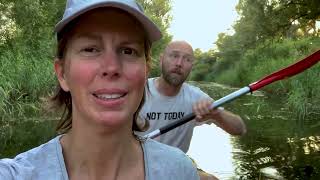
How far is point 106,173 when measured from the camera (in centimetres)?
114

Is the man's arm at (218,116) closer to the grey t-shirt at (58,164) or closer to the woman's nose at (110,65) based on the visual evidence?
the grey t-shirt at (58,164)

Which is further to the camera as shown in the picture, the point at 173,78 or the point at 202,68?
the point at 202,68

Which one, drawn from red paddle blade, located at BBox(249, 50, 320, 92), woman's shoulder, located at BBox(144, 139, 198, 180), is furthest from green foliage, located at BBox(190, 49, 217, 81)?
woman's shoulder, located at BBox(144, 139, 198, 180)

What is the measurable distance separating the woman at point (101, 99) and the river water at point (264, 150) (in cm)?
468

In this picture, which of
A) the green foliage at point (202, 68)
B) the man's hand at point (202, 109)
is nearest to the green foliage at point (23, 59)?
the man's hand at point (202, 109)

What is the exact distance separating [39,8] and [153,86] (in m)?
9.10

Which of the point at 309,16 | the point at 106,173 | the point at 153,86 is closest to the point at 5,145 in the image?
the point at 153,86

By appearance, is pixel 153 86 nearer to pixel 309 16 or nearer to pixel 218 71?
pixel 309 16

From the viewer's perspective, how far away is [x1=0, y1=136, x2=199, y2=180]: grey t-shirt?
3.31 ft

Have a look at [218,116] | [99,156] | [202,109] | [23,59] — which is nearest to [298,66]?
[202,109]

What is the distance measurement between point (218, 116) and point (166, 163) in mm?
2128

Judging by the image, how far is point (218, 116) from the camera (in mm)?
3242

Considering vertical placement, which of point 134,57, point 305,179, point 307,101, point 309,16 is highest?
point 309,16

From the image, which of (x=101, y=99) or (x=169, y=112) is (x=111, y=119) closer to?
(x=101, y=99)
